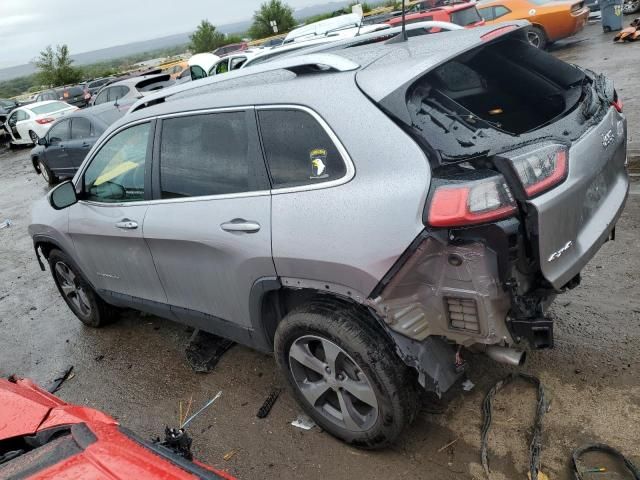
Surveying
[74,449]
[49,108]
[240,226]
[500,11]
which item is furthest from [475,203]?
[49,108]

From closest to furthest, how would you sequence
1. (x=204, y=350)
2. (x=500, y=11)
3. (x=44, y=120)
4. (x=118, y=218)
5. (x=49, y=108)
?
(x=118, y=218)
(x=204, y=350)
(x=500, y=11)
(x=44, y=120)
(x=49, y=108)

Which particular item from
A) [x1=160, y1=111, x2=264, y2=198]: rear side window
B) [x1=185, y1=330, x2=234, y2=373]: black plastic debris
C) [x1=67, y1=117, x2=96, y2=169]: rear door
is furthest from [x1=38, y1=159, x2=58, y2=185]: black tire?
[x1=160, y1=111, x2=264, y2=198]: rear side window

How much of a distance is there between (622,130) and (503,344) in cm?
145

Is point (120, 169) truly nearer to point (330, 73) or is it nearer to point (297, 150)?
point (297, 150)

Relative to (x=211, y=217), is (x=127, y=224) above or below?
below

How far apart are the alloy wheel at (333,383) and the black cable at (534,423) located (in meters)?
0.57

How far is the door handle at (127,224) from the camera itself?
132 inches

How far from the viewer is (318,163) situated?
249cm

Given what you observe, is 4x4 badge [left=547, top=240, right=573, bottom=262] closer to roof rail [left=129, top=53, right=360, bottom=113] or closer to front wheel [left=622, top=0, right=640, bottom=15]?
roof rail [left=129, top=53, right=360, bottom=113]

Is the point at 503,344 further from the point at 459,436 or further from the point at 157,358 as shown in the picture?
the point at 157,358

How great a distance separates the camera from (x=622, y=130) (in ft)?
9.38

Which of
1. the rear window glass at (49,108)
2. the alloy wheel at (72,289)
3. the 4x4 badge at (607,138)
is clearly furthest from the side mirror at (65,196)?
the rear window glass at (49,108)

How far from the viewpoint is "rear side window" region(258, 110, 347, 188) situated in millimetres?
2451

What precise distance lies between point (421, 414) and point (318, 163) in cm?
150
